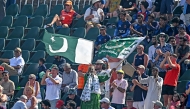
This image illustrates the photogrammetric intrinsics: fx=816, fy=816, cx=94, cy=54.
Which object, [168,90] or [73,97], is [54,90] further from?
[168,90]

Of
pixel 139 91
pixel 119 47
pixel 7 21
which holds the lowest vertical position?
pixel 139 91

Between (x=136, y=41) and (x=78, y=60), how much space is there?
1.50 m

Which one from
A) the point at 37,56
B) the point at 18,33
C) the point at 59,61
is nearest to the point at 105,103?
the point at 59,61

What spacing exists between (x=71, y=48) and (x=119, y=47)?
1158mm

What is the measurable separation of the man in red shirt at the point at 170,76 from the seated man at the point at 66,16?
221 inches

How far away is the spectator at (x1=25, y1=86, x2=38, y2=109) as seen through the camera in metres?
18.2

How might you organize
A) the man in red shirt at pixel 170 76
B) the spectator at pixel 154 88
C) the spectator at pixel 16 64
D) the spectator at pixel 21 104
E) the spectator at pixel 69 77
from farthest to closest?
1. the spectator at pixel 16 64
2. the spectator at pixel 69 77
3. the spectator at pixel 21 104
4. the man in red shirt at pixel 170 76
5. the spectator at pixel 154 88

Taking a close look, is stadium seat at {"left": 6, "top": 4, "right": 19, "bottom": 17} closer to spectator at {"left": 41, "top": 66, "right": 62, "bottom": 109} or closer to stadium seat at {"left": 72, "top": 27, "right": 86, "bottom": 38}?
stadium seat at {"left": 72, "top": 27, "right": 86, "bottom": 38}

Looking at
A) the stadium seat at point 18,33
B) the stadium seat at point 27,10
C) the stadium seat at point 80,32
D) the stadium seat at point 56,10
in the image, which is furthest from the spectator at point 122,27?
the stadium seat at point 27,10

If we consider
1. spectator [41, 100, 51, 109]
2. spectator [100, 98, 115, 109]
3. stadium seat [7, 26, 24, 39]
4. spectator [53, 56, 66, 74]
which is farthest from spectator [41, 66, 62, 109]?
stadium seat [7, 26, 24, 39]

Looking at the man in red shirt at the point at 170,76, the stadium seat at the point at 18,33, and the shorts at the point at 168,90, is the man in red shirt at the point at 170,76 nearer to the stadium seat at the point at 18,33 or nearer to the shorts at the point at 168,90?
the shorts at the point at 168,90

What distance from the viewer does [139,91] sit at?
1769 cm

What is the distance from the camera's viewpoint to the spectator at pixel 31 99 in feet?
59.7

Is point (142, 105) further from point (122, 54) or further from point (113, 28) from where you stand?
point (113, 28)
